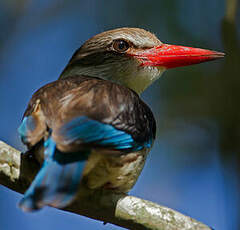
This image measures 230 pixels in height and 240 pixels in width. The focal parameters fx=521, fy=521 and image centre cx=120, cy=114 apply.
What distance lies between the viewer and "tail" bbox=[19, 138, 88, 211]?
2508mm

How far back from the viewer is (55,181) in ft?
8.39

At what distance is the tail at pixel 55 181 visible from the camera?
8.23ft

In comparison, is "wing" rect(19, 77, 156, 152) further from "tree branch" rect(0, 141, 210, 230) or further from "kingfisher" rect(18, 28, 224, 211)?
"tree branch" rect(0, 141, 210, 230)

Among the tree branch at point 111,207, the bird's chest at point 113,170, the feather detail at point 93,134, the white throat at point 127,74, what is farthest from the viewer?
the white throat at point 127,74

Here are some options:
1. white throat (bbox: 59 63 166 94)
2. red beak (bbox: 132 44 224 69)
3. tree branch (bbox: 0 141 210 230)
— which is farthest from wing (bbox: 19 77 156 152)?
red beak (bbox: 132 44 224 69)

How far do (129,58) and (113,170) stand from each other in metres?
1.50

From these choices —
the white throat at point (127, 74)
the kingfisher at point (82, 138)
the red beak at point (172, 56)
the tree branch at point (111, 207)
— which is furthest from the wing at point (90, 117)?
the red beak at point (172, 56)

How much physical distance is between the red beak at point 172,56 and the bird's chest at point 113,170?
4.11 feet

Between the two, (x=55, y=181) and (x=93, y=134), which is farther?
(x=93, y=134)

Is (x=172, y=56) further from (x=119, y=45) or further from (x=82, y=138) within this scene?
(x=82, y=138)

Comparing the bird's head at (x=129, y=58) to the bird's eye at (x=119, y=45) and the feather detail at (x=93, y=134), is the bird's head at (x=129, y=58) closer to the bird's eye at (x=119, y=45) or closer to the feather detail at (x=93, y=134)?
the bird's eye at (x=119, y=45)

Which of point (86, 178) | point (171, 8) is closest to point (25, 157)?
point (86, 178)

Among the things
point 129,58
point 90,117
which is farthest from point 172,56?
point 90,117

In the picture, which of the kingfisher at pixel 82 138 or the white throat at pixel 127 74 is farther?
the white throat at pixel 127 74
